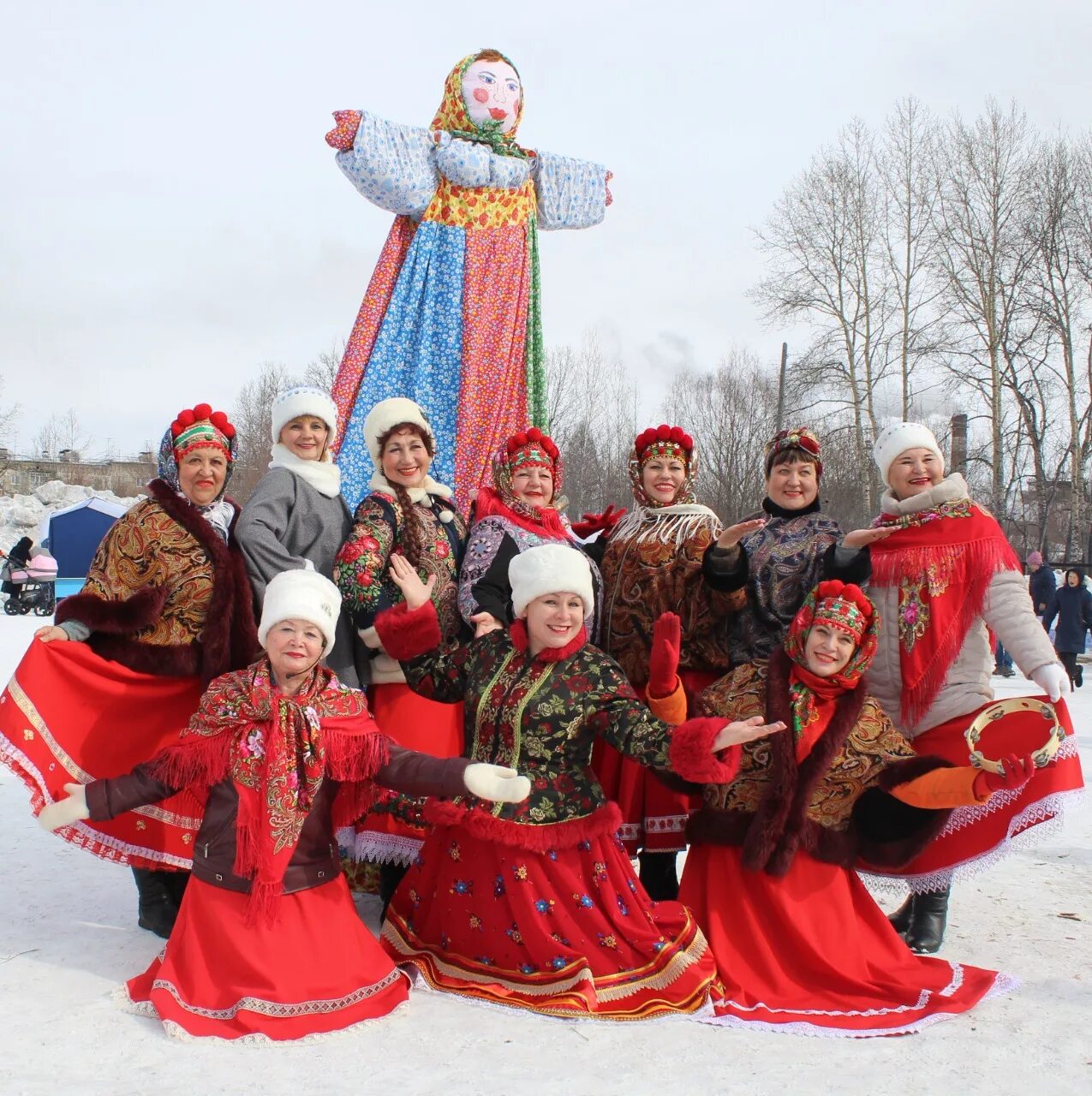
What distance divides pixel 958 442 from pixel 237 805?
2078 centimetres

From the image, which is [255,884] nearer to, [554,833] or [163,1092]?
[163,1092]

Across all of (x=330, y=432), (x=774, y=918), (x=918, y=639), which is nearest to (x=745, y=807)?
(x=774, y=918)

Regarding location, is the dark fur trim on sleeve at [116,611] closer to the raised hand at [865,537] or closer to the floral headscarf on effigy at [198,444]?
the floral headscarf on effigy at [198,444]

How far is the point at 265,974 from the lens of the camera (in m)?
2.66

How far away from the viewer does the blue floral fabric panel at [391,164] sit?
5.13 m

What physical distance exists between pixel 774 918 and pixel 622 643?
1052 millimetres

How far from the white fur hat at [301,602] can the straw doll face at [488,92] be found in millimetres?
3354

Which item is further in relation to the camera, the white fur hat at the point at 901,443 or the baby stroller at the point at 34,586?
the baby stroller at the point at 34,586

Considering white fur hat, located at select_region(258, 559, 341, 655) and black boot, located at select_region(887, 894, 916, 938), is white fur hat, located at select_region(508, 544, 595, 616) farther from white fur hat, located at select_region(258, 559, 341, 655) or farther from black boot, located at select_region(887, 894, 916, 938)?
black boot, located at select_region(887, 894, 916, 938)

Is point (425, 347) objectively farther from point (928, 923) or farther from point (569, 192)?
point (928, 923)

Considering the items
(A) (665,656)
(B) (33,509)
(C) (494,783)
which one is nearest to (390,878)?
(C) (494,783)

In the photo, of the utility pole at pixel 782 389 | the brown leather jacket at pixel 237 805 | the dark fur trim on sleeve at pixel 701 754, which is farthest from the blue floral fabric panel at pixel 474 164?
the utility pole at pixel 782 389

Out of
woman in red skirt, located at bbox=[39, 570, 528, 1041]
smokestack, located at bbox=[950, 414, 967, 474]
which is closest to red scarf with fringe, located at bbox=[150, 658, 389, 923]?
woman in red skirt, located at bbox=[39, 570, 528, 1041]

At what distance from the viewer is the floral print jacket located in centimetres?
295
